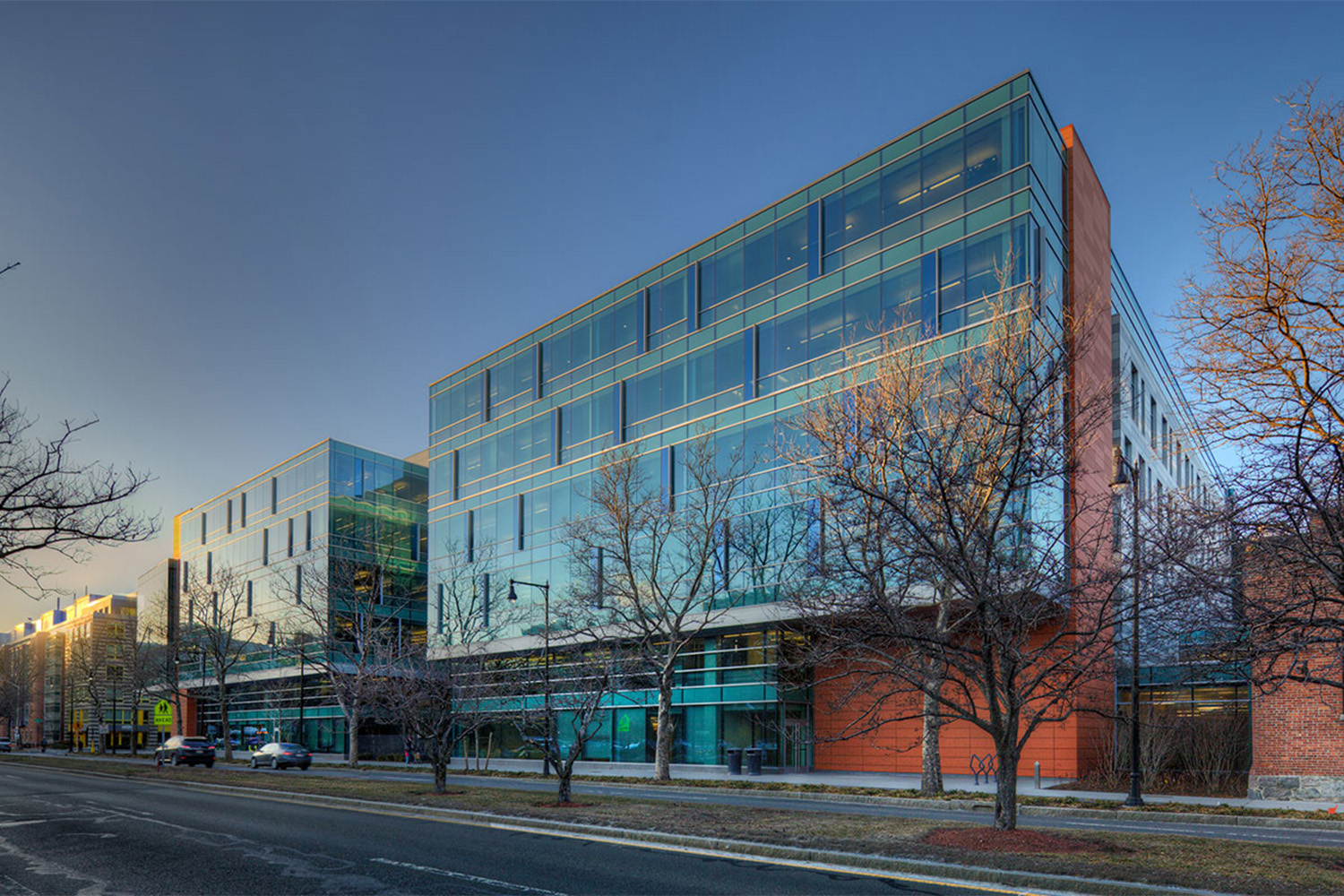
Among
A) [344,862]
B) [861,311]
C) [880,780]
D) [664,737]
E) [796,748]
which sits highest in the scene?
[861,311]

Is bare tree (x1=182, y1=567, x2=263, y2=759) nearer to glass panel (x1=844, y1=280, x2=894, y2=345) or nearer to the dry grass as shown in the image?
glass panel (x1=844, y1=280, x2=894, y2=345)

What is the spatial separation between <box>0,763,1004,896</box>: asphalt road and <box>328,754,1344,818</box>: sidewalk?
546 inches

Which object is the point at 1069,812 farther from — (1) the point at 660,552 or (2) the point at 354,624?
(2) the point at 354,624

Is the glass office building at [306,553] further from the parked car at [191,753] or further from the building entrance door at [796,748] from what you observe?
the building entrance door at [796,748]

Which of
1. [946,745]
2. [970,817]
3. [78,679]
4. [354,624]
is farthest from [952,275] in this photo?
[78,679]

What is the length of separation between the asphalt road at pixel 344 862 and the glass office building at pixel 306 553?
4326cm

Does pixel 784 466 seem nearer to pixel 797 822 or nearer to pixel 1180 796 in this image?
pixel 1180 796

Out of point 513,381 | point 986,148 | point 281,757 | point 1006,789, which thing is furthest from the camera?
point 513,381

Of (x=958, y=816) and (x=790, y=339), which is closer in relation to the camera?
(x=958, y=816)

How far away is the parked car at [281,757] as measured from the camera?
43781 millimetres

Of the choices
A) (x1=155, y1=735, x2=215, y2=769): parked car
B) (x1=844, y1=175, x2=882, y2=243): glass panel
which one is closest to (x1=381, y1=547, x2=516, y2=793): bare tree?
(x1=155, y1=735, x2=215, y2=769): parked car

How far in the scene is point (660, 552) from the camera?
39844 mm

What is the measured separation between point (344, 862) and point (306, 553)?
58.5m

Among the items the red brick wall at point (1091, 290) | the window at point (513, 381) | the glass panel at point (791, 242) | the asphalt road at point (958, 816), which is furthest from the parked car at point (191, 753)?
the red brick wall at point (1091, 290)
